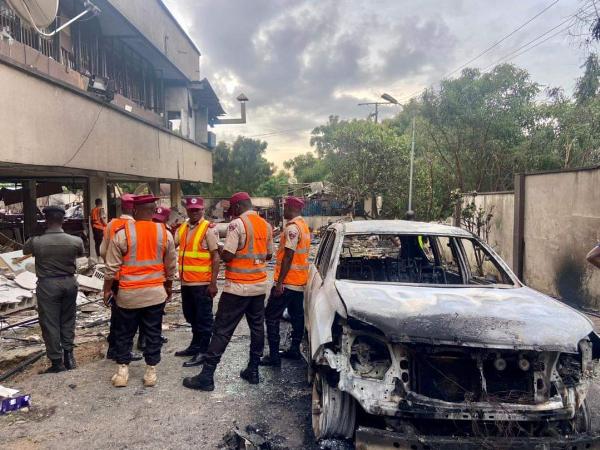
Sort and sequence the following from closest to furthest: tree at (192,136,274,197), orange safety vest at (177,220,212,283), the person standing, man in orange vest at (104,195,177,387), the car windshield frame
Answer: the car windshield frame → man in orange vest at (104,195,177,387) → the person standing → orange safety vest at (177,220,212,283) → tree at (192,136,274,197)

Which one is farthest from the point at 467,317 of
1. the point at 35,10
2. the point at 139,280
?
the point at 35,10

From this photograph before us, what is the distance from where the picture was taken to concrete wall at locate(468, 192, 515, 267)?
9898 millimetres

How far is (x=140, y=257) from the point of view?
4.18 meters

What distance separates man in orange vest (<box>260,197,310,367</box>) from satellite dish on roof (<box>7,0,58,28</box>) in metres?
4.04

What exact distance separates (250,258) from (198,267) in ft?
2.79

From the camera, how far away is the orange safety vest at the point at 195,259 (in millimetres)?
4871

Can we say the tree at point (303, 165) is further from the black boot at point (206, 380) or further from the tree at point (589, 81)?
the black boot at point (206, 380)

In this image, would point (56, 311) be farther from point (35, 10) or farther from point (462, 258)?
point (462, 258)

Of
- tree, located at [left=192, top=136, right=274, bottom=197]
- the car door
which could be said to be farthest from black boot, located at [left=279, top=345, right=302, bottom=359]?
tree, located at [left=192, top=136, right=274, bottom=197]

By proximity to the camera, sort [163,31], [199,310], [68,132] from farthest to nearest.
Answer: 1. [163,31]
2. [68,132]
3. [199,310]

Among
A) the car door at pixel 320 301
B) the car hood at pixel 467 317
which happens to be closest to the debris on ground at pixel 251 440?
the car door at pixel 320 301

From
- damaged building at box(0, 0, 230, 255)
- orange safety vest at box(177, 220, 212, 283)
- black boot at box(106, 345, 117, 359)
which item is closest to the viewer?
orange safety vest at box(177, 220, 212, 283)

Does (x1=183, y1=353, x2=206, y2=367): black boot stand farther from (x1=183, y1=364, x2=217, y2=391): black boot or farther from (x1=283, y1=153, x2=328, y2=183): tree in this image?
(x1=283, y1=153, x2=328, y2=183): tree

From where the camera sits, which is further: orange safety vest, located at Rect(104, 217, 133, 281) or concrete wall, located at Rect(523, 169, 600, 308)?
concrete wall, located at Rect(523, 169, 600, 308)
